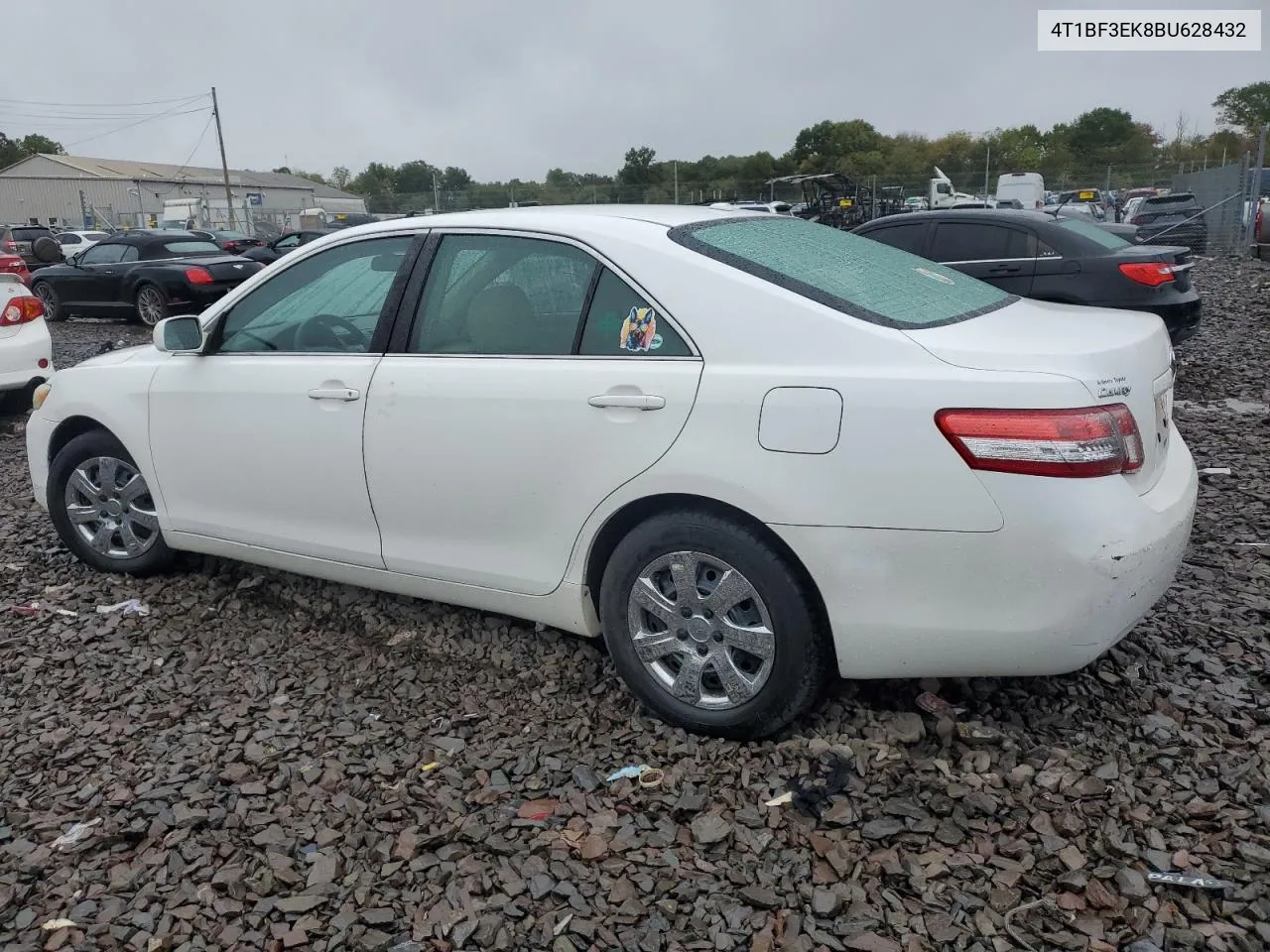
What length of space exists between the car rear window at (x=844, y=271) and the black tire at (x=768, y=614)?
74 centimetres

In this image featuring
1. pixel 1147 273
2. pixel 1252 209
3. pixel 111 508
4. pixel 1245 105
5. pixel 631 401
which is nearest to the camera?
pixel 631 401

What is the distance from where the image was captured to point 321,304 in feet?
13.3

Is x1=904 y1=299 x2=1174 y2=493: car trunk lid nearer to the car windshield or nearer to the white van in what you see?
the car windshield

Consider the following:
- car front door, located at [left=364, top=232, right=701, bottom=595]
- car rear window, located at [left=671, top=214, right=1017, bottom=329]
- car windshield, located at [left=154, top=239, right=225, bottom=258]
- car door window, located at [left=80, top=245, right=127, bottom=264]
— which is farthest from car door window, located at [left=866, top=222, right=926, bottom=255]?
car door window, located at [left=80, top=245, right=127, bottom=264]

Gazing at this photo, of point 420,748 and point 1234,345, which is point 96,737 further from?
point 1234,345

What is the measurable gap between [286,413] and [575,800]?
6.19ft

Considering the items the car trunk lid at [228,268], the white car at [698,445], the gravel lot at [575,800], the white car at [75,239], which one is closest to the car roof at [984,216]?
the gravel lot at [575,800]

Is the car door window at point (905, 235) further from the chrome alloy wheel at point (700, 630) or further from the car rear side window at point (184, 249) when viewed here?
the car rear side window at point (184, 249)

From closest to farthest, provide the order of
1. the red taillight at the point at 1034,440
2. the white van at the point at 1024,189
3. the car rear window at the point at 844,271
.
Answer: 1. the red taillight at the point at 1034,440
2. the car rear window at the point at 844,271
3. the white van at the point at 1024,189

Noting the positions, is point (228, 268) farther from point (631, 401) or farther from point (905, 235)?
point (631, 401)

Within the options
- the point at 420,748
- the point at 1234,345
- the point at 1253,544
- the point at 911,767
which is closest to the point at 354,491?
the point at 420,748

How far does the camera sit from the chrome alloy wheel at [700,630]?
3012 millimetres

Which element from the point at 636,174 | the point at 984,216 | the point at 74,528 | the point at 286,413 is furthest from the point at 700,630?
the point at 636,174

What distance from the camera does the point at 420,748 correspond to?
329 cm
